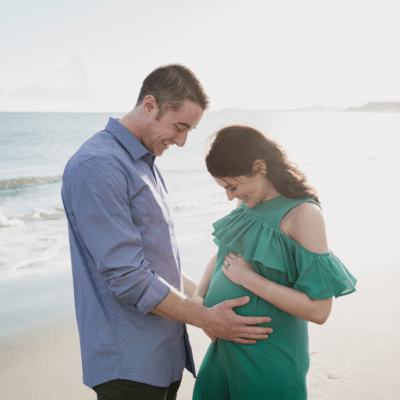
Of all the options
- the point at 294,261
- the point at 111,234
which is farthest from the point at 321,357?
the point at 111,234

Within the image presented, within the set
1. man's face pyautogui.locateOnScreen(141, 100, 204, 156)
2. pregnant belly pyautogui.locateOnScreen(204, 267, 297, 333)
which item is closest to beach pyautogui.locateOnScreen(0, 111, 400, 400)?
man's face pyautogui.locateOnScreen(141, 100, 204, 156)

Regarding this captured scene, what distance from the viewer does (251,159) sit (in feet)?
6.54

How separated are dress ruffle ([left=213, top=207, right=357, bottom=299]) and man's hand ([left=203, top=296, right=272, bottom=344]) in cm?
23

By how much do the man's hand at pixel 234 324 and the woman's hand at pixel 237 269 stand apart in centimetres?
10

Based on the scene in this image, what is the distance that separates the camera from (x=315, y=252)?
6.00ft

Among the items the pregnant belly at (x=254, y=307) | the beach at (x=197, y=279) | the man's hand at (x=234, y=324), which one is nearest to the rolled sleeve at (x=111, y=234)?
the man's hand at (x=234, y=324)

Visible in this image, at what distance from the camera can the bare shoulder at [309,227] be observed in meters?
1.83

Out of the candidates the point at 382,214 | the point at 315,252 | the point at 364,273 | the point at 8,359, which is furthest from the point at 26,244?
the point at 382,214

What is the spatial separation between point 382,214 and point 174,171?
12.0 m

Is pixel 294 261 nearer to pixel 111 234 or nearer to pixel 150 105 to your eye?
pixel 111 234

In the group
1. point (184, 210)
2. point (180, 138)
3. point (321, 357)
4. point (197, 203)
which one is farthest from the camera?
point (197, 203)

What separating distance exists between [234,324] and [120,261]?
654 millimetres

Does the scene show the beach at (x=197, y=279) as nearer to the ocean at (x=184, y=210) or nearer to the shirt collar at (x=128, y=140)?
the ocean at (x=184, y=210)

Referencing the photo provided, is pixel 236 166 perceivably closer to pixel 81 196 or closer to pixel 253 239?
pixel 253 239
